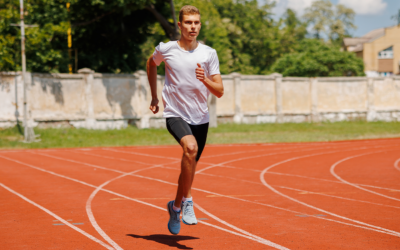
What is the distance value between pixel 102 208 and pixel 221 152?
8944mm

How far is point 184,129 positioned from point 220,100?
20760 mm

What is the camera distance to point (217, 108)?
83.5 feet

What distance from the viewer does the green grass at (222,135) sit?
61.8 ft

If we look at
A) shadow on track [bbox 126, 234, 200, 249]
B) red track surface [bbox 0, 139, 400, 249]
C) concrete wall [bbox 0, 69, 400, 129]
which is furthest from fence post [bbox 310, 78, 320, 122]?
shadow on track [bbox 126, 234, 200, 249]

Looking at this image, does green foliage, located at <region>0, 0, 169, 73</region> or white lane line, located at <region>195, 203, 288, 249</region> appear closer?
white lane line, located at <region>195, 203, 288, 249</region>

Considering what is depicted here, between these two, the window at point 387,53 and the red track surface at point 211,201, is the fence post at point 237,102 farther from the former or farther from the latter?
the window at point 387,53

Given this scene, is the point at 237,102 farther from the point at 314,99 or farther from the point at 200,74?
the point at 200,74

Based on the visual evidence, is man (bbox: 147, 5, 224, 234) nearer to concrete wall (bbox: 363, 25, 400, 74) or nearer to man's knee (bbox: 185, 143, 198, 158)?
man's knee (bbox: 185, 143, 198, 158)

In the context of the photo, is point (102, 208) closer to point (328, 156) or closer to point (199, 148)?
point (199, 148)

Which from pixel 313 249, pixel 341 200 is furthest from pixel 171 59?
pixel 341 200

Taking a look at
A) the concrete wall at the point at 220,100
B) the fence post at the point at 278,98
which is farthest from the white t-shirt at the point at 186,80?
the fence post at the point at 278,98

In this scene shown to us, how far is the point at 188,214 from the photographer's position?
4832 millimetres

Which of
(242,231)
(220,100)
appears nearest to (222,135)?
(220,100)

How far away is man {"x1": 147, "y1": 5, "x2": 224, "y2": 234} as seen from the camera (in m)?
4.75
